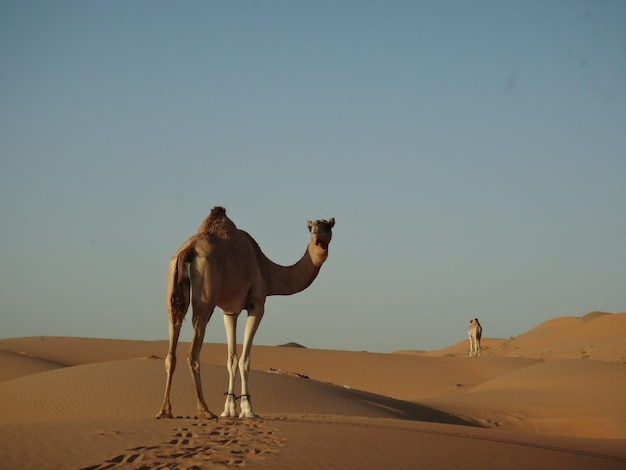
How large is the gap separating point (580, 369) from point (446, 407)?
27.2 feet

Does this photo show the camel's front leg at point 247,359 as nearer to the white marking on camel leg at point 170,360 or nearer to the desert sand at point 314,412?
the desert sand at point 314,412

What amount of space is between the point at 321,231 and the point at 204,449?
217 inches

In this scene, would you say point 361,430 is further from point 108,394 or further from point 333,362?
point 333,362

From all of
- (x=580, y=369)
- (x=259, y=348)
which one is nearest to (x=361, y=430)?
(x=580, y=369)

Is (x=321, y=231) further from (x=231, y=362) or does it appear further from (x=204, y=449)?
(x=204, y=449)

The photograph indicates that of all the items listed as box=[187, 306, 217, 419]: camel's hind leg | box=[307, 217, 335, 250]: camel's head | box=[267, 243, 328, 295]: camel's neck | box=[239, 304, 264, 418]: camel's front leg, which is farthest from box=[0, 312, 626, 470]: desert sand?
box=[307, 217, 335, 250]: camel's head

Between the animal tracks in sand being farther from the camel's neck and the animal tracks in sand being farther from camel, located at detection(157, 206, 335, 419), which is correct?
the camel's neck

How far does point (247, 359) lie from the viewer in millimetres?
13789

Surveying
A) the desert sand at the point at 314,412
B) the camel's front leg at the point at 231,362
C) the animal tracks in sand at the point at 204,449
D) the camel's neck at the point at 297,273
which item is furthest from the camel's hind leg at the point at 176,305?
the camel's neck at the point at 297,273

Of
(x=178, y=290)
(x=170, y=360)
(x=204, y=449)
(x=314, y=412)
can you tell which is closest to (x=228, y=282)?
(x=178, y=290)

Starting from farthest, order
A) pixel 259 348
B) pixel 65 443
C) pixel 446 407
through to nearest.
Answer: pixel 259 348
pixel 446 407
pixel 65 443

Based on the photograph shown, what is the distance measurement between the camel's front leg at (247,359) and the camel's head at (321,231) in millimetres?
1502

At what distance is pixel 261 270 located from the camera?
14.6 meters

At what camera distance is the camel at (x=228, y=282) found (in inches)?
503
